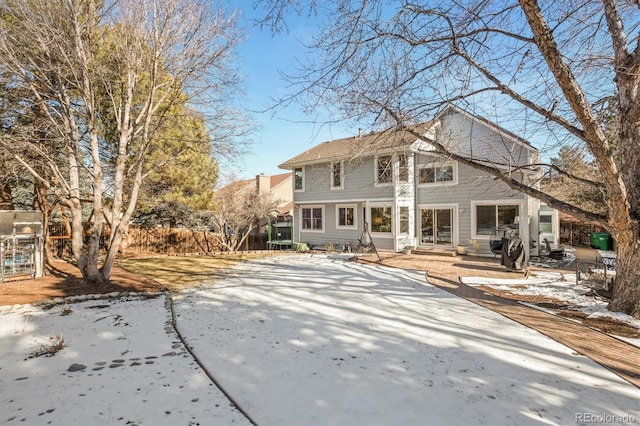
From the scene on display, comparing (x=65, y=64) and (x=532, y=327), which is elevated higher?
(x=65, y=64)

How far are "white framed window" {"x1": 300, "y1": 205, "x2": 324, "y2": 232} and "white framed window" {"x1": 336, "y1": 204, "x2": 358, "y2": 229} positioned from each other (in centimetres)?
110

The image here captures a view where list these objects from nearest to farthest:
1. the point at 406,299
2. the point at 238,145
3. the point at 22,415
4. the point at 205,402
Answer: the point at 22,415
the point at 205,402
the point at 406,299
the point at 238,145

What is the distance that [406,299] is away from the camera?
24.1 ft

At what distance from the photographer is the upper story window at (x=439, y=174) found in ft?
51.4

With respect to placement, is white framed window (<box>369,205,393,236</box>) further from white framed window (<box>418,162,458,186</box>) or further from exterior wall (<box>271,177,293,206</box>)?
exterior wall (<box>271,177,293,206</box>)

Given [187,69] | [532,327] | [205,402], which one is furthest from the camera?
[187,69]

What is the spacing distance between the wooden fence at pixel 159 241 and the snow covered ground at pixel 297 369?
10.8 m

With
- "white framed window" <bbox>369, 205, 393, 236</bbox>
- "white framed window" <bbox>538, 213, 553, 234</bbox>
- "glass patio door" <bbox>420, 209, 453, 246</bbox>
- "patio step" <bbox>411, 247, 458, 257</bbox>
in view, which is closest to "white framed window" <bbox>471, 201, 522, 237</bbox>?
"glass patio door" <bbox>420, 209, 453, 246</bbox>

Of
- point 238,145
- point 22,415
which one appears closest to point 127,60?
point 238,145

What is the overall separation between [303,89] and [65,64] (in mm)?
6721

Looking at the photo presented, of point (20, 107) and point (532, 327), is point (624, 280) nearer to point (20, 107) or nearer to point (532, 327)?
point (532, 327)

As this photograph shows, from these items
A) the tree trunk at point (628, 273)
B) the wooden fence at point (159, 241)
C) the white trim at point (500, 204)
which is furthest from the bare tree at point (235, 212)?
the tree trunk at point (628, 273)

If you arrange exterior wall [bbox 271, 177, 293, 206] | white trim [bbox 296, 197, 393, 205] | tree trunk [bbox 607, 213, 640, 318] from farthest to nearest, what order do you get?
exterior wall [bbox 271, 177, 293, 206]
white trim [bbox 296, 197, 393, 205]
tree trunk [bbox 607, 213, 640, 318]

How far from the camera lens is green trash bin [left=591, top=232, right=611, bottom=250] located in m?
17.6
